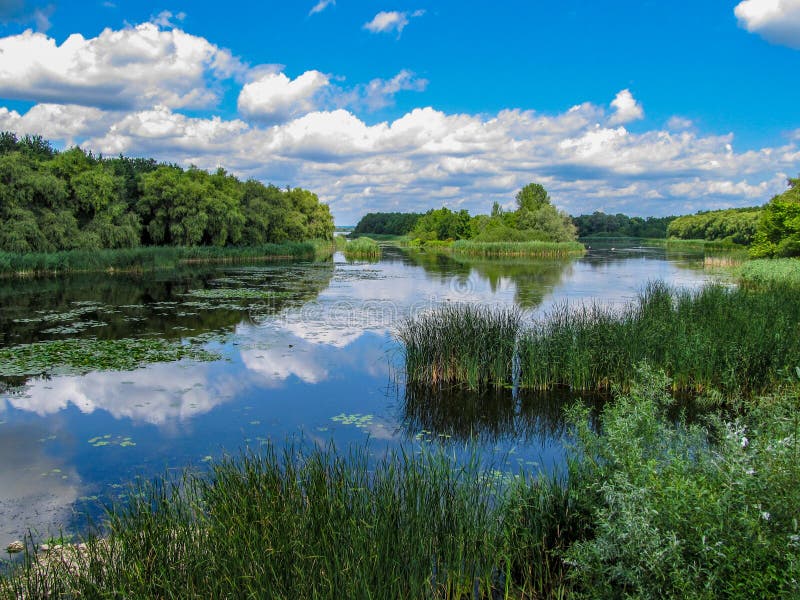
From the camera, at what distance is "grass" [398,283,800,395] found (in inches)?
348

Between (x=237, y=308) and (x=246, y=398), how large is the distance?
411 inches

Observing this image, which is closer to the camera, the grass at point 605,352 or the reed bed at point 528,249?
the grass at point 605,352

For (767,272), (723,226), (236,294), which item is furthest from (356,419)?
(723,226)

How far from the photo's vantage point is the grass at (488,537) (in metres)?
3.00

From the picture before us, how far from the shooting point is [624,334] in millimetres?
9430

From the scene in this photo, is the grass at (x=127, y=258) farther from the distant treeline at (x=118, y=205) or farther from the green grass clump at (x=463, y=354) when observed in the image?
the green grass clump at (x=463, y=354)

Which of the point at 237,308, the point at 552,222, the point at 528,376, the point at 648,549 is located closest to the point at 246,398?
the point at 528,376

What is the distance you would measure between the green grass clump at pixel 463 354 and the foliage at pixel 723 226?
6319 cm

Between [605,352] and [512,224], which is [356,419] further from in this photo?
[512,224]

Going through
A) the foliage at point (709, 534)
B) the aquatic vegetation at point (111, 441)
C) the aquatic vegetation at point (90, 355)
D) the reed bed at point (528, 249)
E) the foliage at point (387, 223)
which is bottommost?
the aquatic vegetation at point (111, 441)

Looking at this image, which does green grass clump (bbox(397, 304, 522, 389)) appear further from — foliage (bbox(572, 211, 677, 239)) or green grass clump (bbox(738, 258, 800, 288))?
foliage (bbox(572, 211, 677, 239))

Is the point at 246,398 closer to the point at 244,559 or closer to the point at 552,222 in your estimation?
the point at 244,559

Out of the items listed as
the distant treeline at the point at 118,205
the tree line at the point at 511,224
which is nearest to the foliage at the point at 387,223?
the tree line at the point at 511,224

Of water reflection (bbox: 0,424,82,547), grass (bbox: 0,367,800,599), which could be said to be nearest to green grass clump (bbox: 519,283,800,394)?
grass (bbox: 0,367,800,599)
